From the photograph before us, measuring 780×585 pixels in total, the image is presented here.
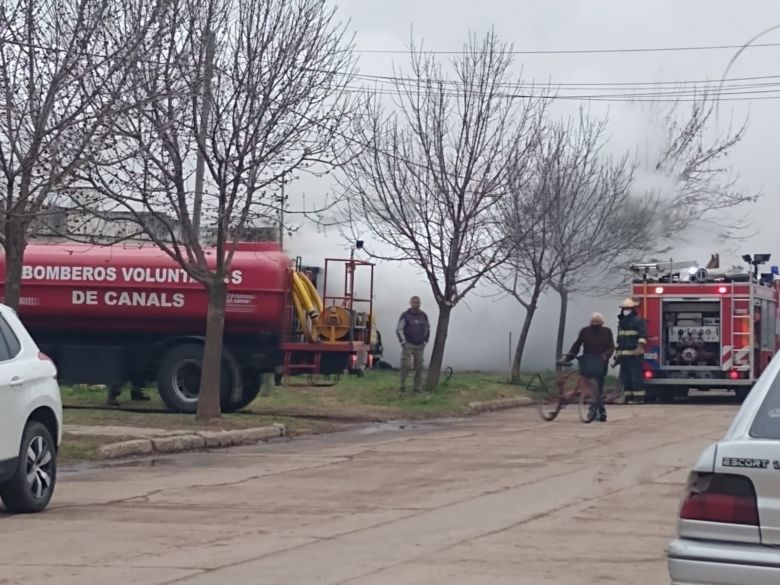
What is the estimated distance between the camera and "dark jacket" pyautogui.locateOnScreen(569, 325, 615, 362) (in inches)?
846

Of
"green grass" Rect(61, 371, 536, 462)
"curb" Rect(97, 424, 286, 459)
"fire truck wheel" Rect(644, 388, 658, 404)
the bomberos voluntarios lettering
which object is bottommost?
"curb" Rect(97, 424, 286, 459)

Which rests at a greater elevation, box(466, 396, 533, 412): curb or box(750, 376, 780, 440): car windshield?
box(750, 376, 780, 440): car windshield

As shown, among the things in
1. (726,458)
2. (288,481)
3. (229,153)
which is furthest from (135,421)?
(726,458)

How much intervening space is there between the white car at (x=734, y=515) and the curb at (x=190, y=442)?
10777mm

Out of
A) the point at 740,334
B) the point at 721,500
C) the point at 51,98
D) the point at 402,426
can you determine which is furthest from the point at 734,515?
the point at 740,334

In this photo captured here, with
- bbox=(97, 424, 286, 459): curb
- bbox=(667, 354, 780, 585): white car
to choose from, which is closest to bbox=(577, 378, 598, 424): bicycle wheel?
bbox=(97, 424, 286, 459): curb

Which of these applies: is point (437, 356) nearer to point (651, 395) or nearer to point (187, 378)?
point (651, 395)

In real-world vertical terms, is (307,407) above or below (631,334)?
below

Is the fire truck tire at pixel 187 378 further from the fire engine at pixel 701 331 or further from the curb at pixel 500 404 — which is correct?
the fire engine at pixel 701 331

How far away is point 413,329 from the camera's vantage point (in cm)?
2647

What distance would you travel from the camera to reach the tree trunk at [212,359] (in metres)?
18.9

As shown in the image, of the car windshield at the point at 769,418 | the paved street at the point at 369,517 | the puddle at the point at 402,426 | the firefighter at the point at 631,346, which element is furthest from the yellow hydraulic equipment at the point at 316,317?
the car windshield at the point at 769,418

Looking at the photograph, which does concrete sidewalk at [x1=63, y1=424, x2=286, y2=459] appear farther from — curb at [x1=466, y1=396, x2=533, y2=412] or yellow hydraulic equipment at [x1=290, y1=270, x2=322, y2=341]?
curb at [x1=466, y1=396, x2=533, y2=412]

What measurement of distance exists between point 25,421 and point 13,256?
5.43 metres
